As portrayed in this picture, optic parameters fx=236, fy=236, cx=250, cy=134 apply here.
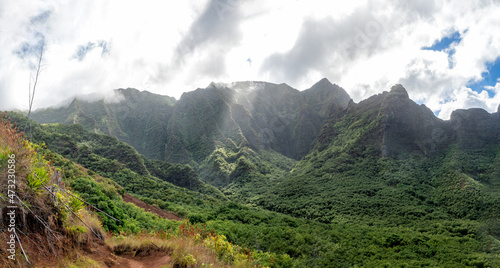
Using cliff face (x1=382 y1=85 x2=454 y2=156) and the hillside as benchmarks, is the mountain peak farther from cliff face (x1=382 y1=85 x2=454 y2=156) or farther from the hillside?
the hillside

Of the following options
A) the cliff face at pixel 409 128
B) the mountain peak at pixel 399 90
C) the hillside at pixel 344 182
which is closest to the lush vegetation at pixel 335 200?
the hillside at pixel 344 182

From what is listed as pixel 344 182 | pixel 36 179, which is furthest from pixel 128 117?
pixel 36 179

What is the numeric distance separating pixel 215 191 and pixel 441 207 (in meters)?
50.8

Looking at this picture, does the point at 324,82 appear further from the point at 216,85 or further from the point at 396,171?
the point at 396,171

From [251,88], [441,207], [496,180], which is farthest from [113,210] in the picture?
[251,88]

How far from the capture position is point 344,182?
2365 inches

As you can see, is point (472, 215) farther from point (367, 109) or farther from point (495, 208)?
point (367, 109)

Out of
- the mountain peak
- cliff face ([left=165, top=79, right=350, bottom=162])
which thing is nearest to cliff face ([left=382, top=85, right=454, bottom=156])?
the mountain peak

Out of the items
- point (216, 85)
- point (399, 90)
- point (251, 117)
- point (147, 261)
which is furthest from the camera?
point (216, 85)

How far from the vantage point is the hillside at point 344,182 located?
55.8 ft

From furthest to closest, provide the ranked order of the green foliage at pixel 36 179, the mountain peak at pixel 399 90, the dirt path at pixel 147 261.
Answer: the mountain peak at pixel 399 90 → the dirt path at pixel 147 261 → the green foliage at pixel 36 179

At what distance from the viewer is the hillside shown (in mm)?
17000

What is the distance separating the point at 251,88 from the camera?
6944 inches

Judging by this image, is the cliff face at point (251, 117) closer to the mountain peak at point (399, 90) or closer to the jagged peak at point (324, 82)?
the jagged peak at point (324, 82)
